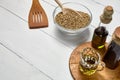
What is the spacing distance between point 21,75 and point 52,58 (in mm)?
132

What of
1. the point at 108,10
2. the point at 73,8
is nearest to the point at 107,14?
the point at 108,10

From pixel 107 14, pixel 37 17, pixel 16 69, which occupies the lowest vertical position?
pixel 16 69

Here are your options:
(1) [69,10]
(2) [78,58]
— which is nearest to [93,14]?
(1) [69,10]

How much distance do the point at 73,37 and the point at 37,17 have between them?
17cm

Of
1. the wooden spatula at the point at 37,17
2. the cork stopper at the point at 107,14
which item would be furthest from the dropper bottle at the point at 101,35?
the wooden spatula at the point at 37,17

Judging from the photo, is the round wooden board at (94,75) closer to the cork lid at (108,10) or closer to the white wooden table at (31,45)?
the white wooden table at (31,45)

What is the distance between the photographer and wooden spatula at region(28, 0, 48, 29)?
1000mm

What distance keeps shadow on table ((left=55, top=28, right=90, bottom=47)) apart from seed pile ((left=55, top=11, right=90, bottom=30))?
0.04 metres

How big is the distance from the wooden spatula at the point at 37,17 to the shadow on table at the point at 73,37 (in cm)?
7

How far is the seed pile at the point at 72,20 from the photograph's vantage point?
0.98 metres

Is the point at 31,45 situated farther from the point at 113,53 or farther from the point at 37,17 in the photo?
the point at 113,53

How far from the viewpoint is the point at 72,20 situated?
1.00m

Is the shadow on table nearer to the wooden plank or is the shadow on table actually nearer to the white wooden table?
the white wooden table

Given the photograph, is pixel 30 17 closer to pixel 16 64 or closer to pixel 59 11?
pixel 59 11
